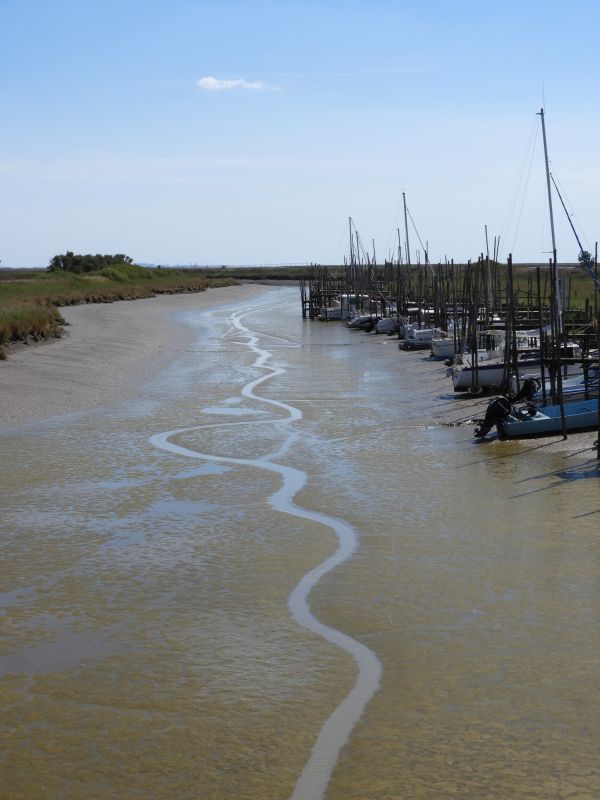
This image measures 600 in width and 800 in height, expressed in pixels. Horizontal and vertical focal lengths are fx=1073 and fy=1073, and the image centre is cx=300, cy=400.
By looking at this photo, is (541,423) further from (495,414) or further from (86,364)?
(86,364)

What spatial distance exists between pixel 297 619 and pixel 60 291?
293ft

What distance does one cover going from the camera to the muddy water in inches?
386

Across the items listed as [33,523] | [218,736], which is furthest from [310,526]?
[218,736]

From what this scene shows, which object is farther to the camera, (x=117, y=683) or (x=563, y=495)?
(x=563, y=495)

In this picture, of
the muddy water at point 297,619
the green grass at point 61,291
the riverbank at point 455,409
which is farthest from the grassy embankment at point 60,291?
the muddy water at point 297,619

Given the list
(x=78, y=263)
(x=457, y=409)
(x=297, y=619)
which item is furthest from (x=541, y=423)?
(x=78, y=263)

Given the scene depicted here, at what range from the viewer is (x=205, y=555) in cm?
1681

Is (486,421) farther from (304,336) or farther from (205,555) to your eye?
(304,336)

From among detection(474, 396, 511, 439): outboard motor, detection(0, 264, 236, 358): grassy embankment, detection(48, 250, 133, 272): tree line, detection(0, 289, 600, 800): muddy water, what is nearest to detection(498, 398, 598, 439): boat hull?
detection(474, 396, 511, 439): outboard motor

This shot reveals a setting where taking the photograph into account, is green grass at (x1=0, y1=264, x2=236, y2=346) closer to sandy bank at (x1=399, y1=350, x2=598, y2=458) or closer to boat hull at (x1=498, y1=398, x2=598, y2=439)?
sandy bank at (x1=399, y1=350, x2=598, y2=458)

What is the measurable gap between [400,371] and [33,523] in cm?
2765

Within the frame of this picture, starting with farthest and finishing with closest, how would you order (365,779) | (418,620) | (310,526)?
(310,526) < (418,620) < (365,779)

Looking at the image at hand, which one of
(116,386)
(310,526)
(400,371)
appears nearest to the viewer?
(310,526)

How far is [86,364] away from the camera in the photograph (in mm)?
43625
